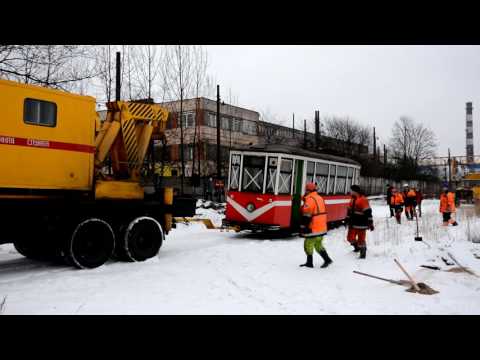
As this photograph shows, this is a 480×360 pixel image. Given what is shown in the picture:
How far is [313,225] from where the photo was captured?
8.50 m

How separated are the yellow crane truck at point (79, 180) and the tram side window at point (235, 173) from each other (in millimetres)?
3628

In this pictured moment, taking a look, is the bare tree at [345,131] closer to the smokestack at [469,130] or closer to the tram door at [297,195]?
the smokestack at [469,130]

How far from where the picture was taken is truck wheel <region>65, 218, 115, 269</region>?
8.09 m

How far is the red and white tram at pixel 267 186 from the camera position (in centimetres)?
1342

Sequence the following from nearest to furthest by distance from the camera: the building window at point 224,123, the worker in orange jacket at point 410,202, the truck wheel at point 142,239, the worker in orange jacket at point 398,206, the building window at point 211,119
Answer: the truck wheel at point 142,239 < the worker in orange jacket at point 398,206 < the worker in orange jacket at point 410,202 < the building window at point 211,119 < the building window at point 224,123

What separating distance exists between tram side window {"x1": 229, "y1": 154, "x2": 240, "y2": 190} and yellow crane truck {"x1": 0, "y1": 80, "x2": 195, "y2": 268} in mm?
3628

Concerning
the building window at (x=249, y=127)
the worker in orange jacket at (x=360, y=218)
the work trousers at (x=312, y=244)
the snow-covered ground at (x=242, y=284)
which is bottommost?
the snow-covered ground at (x=242, y=284)

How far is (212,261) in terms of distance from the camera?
30.9 feet

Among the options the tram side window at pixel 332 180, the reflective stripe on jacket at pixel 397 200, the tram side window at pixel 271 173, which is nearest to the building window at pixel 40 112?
the tram side window at pixel 271 173

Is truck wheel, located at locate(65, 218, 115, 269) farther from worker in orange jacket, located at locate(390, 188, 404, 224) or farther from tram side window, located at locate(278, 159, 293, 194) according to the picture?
worker in orange jacket, located at locate(390, 188, 404, 224)

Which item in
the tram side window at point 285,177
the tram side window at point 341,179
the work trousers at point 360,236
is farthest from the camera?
the tram side window at point 341,179
